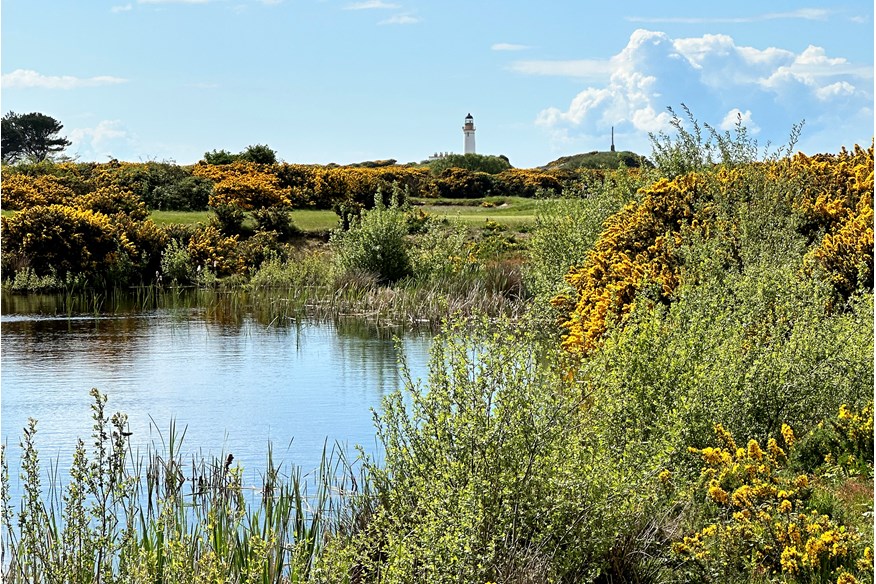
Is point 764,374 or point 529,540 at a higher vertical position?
point 764,374

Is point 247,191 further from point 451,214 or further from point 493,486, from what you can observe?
point 493,486

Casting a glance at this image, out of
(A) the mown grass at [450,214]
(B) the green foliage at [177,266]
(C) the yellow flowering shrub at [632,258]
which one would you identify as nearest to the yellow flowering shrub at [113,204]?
(A) the mown grass at [450,214]

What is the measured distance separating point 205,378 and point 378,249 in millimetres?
10837

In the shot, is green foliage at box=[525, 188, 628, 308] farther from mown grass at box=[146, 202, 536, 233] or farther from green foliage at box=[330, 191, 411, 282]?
mown grass at box=[146, 202, 536, 233]

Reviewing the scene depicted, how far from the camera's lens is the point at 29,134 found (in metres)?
69.4

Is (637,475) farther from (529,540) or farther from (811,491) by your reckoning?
(811,491)

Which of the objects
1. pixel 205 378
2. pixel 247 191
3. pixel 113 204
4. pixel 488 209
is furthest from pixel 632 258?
pixel 488 209

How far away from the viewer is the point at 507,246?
3188cm

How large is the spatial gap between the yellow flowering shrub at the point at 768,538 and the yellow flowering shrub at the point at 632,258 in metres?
6.15

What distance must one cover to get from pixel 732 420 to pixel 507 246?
23.1 metres

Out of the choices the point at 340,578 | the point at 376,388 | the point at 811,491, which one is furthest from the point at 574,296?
the point at 340,578

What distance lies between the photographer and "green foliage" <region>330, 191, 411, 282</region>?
2700 centimetres

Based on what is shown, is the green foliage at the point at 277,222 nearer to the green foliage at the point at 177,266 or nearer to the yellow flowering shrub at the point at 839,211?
the green foliage at the point at 177,266

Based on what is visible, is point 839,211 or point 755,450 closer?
point 755,450
